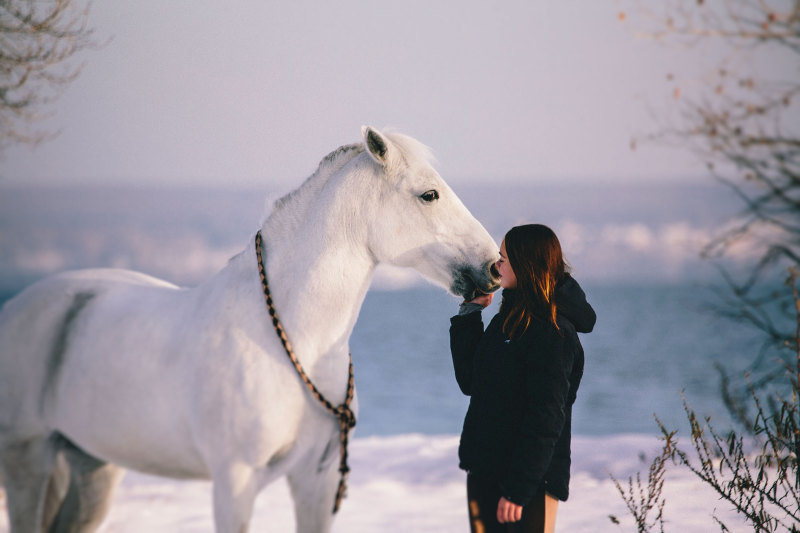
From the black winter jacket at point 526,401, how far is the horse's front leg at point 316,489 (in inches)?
13.4

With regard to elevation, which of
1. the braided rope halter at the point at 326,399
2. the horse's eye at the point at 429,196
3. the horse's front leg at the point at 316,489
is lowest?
the horse's front leg at the point at 316,489

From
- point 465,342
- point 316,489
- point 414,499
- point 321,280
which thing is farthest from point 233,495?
point 414,499

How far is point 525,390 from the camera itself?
1567 mm

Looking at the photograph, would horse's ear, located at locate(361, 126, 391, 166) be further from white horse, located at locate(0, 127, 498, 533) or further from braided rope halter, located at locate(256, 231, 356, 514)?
braided rope halter, located at locate(256, 231, 356, 514)

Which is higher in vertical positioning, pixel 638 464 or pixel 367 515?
pixel 638 464

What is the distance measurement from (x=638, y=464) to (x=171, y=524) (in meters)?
2.50

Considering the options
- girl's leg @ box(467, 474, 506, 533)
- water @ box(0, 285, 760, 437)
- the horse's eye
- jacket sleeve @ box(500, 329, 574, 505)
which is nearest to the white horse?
the horse's eye

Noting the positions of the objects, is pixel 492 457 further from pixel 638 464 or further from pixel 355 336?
pixel 355 336

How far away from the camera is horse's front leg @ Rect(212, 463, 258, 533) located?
1.53 meters

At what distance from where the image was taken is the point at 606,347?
1271 centimetres

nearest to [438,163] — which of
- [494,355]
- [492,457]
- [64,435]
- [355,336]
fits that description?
[494,355]

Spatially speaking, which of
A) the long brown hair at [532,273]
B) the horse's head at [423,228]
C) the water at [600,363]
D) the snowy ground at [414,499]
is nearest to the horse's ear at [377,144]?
the horse's head at [423,228]

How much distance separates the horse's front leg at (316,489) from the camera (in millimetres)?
1686

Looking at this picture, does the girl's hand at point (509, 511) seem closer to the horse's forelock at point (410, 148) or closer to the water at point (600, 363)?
the horse's forelock at point (410, 148)
